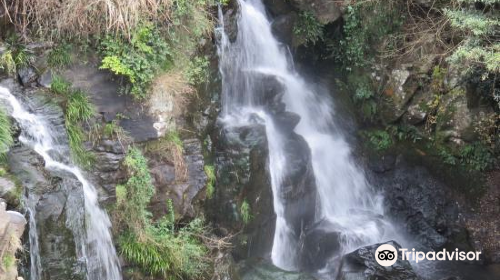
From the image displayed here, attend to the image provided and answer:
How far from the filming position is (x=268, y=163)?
7750 millimetres

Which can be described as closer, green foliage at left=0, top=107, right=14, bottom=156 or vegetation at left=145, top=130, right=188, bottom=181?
green foliage at left=0, top=107, right=14, bottom=156

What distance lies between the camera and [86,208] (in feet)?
17.8

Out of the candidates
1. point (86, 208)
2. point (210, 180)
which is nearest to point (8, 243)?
point (86, 208)

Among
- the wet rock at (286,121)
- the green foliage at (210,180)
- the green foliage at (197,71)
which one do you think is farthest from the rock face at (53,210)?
the wet rock at (286,121)

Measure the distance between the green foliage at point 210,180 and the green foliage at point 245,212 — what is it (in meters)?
0.57

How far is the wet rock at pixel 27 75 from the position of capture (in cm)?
586

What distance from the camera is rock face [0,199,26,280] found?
4.02 m

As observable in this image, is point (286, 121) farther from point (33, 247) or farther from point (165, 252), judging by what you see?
point (33, 247)

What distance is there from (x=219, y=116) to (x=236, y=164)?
45.3 inches

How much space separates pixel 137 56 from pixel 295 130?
4.33 meters

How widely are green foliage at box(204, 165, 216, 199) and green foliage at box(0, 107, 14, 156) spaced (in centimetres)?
275

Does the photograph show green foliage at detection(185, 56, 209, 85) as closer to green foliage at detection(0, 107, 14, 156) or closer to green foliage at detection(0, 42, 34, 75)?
green foliage at detection(0, 42, 34, 75)

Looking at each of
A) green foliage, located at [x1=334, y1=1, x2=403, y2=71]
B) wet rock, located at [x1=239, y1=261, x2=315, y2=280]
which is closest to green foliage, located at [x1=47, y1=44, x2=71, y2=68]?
wet rock, located at [x1=239, y1=261, x2=315, y2=280]

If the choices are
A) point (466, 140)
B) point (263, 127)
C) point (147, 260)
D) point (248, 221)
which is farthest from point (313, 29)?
point (147, 260)
